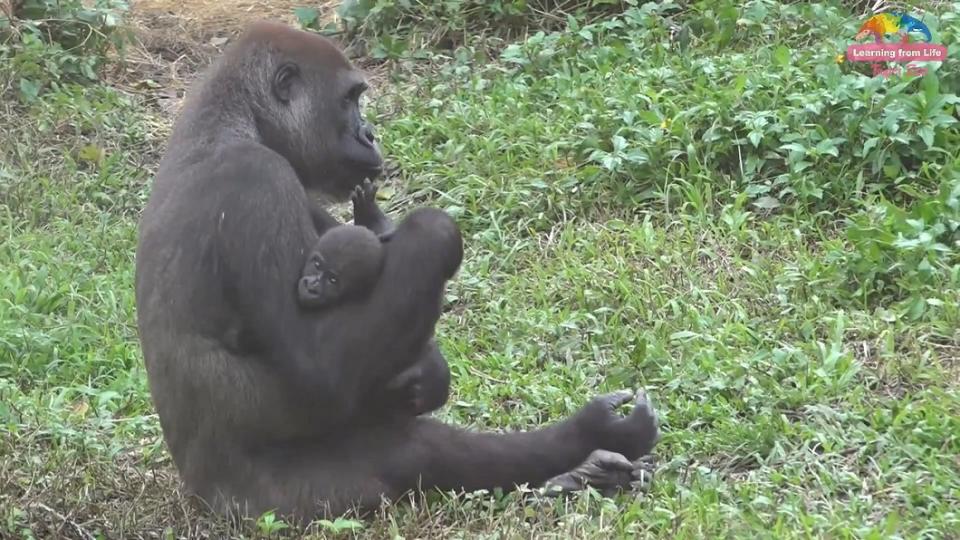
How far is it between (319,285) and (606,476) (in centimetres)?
109

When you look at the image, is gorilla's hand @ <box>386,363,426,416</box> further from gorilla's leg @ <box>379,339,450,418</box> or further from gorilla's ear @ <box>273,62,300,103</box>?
gorilla's ear @ <box>273,62,300,103</box>

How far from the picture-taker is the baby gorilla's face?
413cm

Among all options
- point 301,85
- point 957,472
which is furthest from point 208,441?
point 957,472

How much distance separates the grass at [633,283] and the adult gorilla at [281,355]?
0.15 m

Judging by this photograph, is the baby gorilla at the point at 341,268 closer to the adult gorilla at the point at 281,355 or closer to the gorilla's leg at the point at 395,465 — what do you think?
the adult gorilla at the point at 281,355

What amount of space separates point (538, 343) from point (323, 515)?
164cm

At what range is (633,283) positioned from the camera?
5973 mm

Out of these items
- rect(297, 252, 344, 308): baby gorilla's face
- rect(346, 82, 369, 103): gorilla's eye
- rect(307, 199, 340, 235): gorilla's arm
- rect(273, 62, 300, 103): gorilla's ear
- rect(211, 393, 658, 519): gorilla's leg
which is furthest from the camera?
rect(346, 82, 369, 103): gorilla's eye

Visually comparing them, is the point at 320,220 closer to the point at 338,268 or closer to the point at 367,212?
the point at 367,212

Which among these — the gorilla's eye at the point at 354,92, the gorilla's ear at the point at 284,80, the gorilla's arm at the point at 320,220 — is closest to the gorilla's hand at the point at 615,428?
the gorilla's arm at the point at 320,220

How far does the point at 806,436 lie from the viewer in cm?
461

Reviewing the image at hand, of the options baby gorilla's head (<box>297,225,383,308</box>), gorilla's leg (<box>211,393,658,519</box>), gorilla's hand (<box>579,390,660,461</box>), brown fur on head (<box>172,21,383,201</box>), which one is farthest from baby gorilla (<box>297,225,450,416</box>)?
gorilla's hand (<box>579,390,660,461</box>)

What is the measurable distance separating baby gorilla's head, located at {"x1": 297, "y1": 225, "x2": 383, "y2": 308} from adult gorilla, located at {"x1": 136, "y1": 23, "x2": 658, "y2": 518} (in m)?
0.04

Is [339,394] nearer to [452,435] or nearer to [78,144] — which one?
[452,435]
